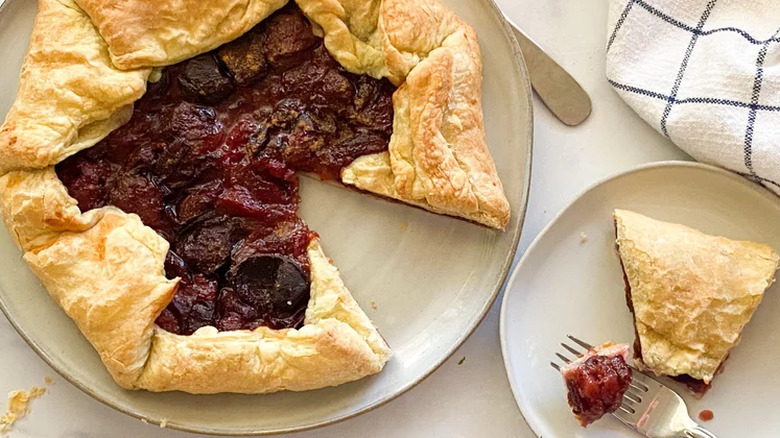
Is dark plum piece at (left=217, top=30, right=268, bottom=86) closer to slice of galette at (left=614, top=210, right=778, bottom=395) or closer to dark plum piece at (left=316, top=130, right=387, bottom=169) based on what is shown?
dark plum piece at (left=316, top=130, right=387, bottom=169)

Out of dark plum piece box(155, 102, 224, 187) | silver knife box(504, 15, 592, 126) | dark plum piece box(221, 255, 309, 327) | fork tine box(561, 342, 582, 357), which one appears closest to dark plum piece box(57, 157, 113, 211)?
dark plum piece box(155, 102, 224, 187)

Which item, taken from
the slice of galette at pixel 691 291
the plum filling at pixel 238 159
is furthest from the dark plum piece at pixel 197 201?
the slice of galette at pixel 691 291

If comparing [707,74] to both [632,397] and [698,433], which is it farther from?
[698,433]

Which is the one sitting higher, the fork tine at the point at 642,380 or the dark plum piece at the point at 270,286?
the dark plum piece at the point at 270,286

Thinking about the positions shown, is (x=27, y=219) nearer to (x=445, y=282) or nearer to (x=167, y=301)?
(x=167, y=301)

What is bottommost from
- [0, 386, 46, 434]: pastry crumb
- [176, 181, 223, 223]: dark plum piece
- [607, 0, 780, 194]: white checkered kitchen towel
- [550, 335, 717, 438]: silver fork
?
[0, 386, 46, 434]: pastry crumb

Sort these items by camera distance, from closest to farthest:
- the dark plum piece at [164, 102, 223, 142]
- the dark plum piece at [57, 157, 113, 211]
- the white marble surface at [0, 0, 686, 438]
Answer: the dark plum piece at [57, 157, 113, 211] < the dark plum piece at [164, 102, 223, 142] < the white marble surface at [0, 0, 686, 438]

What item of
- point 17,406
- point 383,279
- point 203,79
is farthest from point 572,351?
point 17,406

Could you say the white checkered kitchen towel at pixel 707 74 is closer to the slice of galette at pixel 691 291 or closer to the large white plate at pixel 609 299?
the large white plate at pixel 609 299
